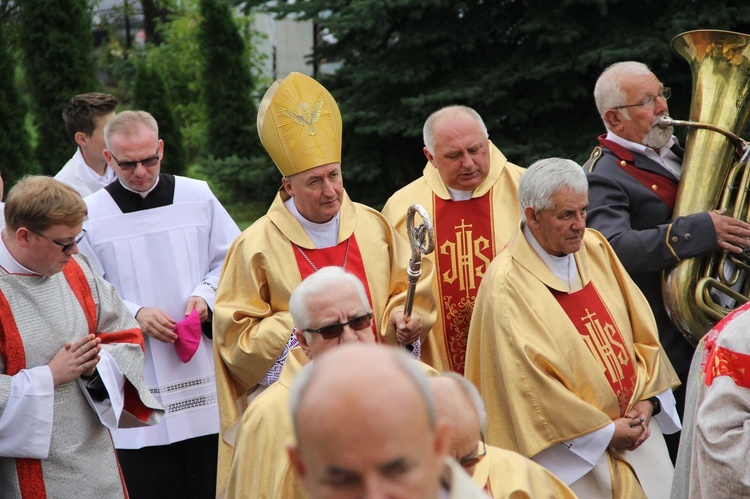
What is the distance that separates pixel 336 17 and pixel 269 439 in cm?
505

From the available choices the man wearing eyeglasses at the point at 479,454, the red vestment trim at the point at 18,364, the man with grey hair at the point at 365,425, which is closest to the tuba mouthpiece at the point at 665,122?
the man wearing eyeglasses at the point at 479,454

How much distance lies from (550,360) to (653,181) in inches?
61.8

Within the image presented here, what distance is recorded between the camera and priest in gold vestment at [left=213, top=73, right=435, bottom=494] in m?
4.65

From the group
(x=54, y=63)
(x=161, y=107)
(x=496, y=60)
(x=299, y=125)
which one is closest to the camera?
(x=299, y=125)

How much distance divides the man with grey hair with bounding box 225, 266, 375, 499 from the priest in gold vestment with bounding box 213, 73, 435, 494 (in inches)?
38.0

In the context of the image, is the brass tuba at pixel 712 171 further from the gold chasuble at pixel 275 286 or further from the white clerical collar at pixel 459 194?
the gold chasuble at pixel 275 286

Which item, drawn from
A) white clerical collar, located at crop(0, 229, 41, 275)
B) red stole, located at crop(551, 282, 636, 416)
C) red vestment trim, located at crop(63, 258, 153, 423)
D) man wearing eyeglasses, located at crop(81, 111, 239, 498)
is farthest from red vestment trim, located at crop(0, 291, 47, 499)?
red stole, located at crop(551, 282, 636, 416)

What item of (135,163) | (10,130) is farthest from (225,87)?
(135,163)

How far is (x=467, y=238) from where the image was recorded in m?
5.39

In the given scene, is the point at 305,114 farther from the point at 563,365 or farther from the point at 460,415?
the point at 460,415

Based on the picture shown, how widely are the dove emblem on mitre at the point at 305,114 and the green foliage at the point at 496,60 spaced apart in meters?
2.78

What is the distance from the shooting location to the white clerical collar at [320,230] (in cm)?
495

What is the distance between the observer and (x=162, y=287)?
544 centimetres

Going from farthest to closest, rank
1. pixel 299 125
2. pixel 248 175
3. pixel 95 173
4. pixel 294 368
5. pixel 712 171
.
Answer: pixel 248 175
pixel 95 173
pixel 712 171
pixel 299 125
pixel 294 368
